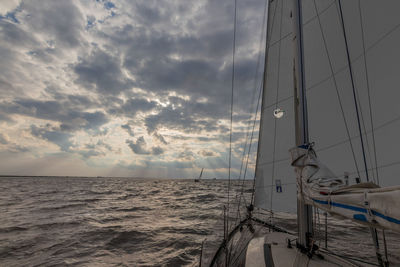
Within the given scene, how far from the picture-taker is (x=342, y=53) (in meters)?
4.41

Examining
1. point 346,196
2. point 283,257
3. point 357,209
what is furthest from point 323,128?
point 357,209

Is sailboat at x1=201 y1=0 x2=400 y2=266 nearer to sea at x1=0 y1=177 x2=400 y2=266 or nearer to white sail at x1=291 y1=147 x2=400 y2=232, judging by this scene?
white sail at x1=291 y1=147 x2=400 y2=232

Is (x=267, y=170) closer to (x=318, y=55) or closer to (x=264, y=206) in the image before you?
(x=264, y=206)

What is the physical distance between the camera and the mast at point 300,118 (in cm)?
293

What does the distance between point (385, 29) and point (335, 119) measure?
1.88m

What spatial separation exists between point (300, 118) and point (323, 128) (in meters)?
2.11

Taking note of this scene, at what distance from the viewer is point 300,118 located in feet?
10.4

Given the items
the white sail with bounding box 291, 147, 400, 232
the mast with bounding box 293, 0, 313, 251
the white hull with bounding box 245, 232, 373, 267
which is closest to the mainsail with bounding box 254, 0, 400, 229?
the white sail with bounding box 291, 147, 400, 232

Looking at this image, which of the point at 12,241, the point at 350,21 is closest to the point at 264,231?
the point at 350,21

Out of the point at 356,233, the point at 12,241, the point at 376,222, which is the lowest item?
the point at 12,241

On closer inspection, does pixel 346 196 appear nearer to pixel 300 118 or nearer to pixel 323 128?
pixel 300 118

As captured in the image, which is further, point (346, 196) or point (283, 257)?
point (283, 257)

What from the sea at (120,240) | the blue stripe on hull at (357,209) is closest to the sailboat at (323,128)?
the blue stripe on hull at (357,209)

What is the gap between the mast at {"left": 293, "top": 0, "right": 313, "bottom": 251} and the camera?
293cm
